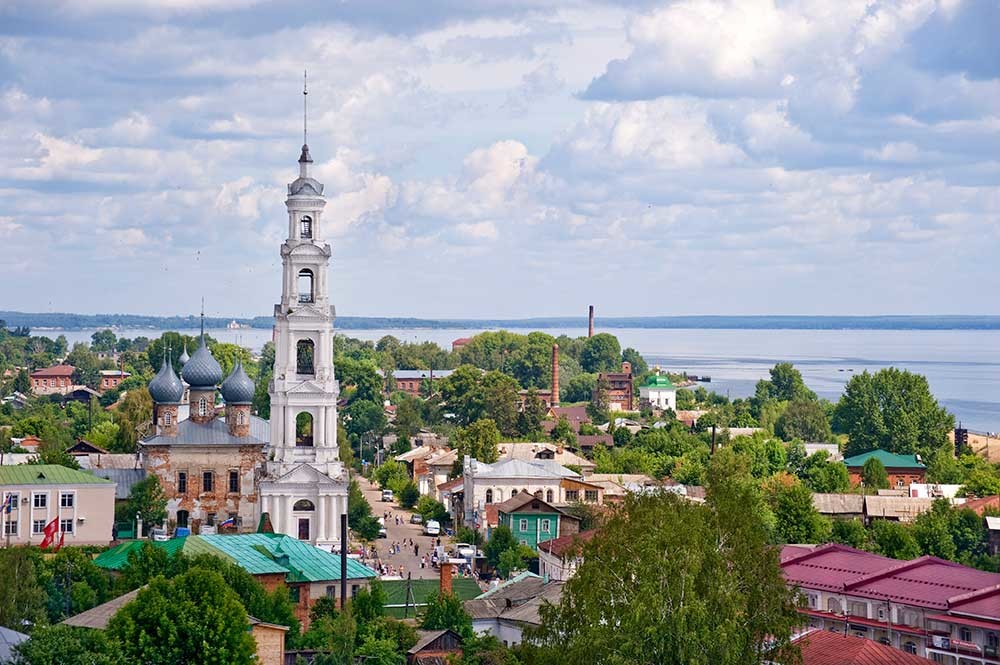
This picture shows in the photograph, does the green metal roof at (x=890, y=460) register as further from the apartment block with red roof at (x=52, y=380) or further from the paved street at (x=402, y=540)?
the apartment block with red roof at (x=52, y=380)

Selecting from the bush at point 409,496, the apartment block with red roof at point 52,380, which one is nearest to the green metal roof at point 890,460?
the bush at point 409,496

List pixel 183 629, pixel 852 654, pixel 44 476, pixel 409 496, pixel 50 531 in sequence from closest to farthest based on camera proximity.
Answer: pixel 183 629 < pixel 852 654 < pixel 50 531 < pixel 44 476 < pixel 409 496

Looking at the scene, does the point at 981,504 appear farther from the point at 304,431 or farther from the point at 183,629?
the point at 183,629

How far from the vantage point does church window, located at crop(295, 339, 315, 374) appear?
57.6 metres

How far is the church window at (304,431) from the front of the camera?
189 ft

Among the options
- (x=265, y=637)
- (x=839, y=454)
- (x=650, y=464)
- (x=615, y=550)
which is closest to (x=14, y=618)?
(x=265, y=637)

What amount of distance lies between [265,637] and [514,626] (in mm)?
7536

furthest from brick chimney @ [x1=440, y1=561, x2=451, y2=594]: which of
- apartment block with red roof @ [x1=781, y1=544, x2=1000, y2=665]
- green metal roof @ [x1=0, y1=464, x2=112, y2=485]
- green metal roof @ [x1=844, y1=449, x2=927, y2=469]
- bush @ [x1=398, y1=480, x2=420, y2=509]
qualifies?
green metal roof @ [x1=844, y1=449, x2=927, y2=469]

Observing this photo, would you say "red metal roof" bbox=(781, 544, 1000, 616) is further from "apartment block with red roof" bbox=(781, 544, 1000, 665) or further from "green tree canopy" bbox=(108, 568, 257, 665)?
"green tree canopy" bbox=(108, 568, 257, 665)

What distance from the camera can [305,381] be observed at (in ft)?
187

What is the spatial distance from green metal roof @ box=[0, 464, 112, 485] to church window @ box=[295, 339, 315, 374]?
6665mm

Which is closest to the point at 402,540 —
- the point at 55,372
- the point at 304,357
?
the point at 304,357

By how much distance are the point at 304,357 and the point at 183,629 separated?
85.3ft

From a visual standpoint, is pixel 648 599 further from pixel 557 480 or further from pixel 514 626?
pixel 557 480
